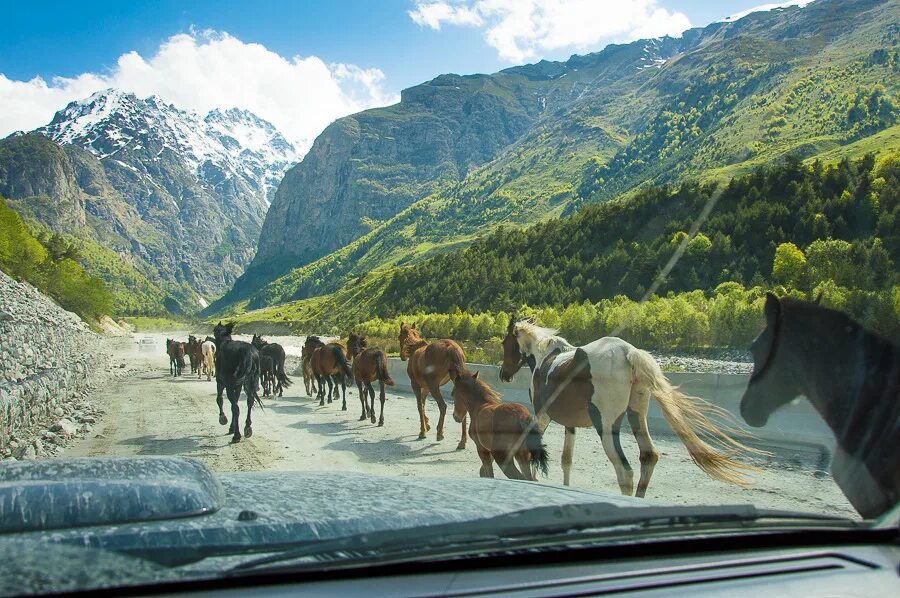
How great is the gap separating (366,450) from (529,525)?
9254mm

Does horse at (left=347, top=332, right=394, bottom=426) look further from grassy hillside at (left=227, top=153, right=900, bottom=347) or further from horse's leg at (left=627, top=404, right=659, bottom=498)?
grassy hillside at (left=227, top=153, right=900, bottom=347)

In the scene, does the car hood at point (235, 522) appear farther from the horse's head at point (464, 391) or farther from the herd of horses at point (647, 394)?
the horse's head at point (464, 391)

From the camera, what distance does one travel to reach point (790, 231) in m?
30.2

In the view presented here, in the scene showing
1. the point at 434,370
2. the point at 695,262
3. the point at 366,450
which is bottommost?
the point at 366,450

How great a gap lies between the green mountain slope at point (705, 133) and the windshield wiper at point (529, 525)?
56035 mm

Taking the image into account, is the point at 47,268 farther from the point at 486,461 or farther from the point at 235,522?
the point at 235,522

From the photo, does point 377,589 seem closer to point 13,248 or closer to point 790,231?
point 790,231

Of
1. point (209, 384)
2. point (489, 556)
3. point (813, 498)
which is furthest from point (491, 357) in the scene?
point (489, 556)

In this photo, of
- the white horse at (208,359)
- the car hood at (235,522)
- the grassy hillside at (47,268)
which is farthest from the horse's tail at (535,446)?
the grassy hillside at (47,268)

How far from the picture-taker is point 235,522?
5.78ft

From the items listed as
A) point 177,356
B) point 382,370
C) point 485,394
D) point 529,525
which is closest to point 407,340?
point 382,370

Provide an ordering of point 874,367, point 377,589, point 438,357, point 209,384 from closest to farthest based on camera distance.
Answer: point 377,589 < point 874,367 < point 438,357 < point 209,384

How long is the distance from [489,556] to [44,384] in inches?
513

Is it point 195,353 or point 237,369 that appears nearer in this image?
point 237,369
